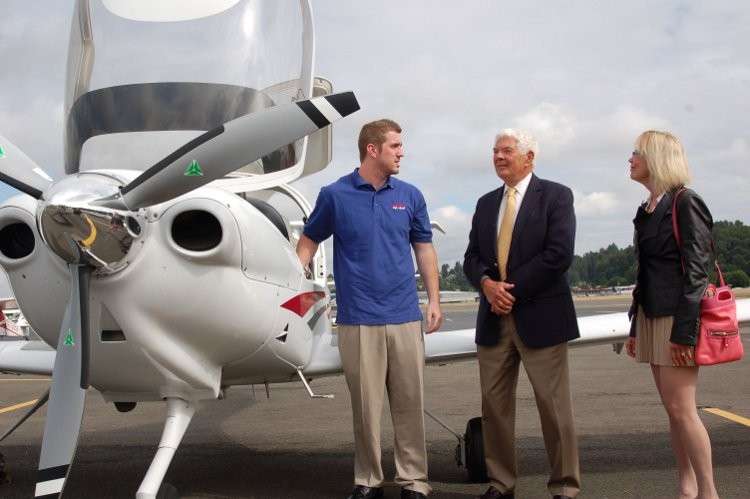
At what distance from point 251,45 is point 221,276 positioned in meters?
1.90

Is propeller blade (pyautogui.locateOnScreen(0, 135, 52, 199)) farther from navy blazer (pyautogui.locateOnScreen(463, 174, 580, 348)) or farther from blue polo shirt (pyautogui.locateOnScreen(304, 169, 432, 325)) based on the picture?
navy blazer (pyautogui.locateOnScreen(463, 174, 580, 348))

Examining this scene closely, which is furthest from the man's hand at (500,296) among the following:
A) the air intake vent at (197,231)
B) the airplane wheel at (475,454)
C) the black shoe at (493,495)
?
the air intake vent at (197,231)

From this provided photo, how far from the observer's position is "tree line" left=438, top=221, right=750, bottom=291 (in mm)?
115125

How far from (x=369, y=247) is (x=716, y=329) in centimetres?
164

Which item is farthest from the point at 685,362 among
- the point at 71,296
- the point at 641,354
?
the point at 71,296

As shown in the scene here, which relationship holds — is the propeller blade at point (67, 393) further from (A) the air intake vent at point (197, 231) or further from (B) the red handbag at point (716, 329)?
(B) the red handbag at point (716, 329)

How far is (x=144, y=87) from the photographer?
4387 millimetres

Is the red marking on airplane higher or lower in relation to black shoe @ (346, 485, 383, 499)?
higher

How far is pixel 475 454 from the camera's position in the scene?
4.51 metres

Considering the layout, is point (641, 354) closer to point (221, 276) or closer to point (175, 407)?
point (221, 276)

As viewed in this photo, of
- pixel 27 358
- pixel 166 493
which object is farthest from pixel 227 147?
pixel 27 358

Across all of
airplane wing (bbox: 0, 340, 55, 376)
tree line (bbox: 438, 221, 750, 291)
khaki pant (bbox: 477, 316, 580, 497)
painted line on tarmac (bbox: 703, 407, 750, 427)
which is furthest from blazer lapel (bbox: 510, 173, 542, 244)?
tree line (bbox: 438, 221, 750, 291)

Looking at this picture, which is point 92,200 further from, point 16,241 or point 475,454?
point 475,454

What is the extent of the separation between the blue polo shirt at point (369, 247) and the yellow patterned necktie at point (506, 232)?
46 cm
